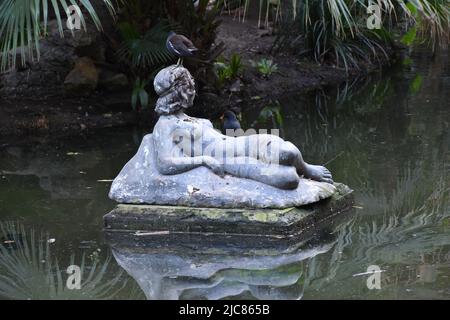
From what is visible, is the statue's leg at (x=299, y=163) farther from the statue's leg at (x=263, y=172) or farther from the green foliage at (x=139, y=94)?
the green foliage at (x=139, y=94)

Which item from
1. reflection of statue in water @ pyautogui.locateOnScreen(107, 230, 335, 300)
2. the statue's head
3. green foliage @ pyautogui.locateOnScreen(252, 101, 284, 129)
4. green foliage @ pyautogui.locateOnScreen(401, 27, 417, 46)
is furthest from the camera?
green foliage @ pyautogui.locateOnScreen(401, 27, 417, 46)

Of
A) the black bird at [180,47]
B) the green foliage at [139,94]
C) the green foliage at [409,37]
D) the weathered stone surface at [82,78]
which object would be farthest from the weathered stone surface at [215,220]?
the green foliage at [409,37]

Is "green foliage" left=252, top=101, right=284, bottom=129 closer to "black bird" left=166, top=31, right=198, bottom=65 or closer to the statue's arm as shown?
"black bird" left=166, top=31, right=198, bottom=65

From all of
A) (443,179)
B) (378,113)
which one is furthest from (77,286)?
(378,113)

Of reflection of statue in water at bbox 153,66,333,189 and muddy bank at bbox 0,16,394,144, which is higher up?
reflection of statue in water at bbox 153,66,333,189

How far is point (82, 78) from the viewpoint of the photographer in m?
11.6

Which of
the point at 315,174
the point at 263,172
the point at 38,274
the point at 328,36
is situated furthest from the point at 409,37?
the point at 38,274

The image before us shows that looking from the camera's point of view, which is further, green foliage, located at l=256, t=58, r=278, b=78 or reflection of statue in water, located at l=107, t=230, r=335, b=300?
green foliage, located at l=256, t=58, r=278, b=78

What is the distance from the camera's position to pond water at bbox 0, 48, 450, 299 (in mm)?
5426

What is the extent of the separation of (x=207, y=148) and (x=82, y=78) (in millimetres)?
5469

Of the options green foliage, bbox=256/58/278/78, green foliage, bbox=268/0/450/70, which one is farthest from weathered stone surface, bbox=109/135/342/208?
green foliage, bbox=268/0/450/70

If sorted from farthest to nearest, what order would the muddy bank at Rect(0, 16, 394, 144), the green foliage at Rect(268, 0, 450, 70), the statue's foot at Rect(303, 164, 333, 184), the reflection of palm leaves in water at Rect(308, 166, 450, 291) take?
the green foliage at Rect(268, 0, 450, 70), the muddy bank at Rect(0, 16, 394, 144), the statue's foot at Rect(303, 164, 333, 184), the reflection of palm leaves in water at Rect(308, 166, 450, 291)

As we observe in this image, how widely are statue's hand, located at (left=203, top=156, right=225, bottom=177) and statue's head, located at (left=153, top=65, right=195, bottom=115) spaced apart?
1.61ft

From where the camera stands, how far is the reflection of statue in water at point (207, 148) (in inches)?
250
